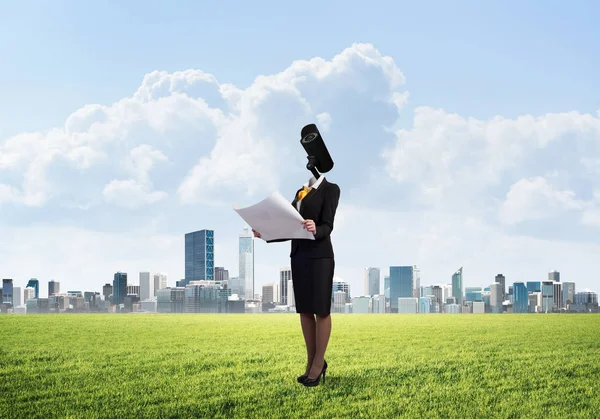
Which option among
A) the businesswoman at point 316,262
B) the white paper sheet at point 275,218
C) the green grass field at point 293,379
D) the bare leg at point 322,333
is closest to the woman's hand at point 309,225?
the white paper sheet at point 275,218

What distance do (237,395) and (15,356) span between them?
5.67 meters

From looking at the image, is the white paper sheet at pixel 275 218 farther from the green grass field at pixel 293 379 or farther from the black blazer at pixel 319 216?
the green grass field at pixel 293 379

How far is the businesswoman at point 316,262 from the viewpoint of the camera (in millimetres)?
6543

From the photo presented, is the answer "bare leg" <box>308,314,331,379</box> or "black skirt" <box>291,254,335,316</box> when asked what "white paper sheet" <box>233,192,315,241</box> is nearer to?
"black skirt" <box>291,254,335,316</box>

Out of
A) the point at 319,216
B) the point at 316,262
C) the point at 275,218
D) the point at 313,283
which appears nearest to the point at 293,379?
the point at 313,283

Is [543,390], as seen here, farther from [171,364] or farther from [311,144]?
[171,364]

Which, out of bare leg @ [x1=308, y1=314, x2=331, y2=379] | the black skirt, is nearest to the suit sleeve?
the black skirt

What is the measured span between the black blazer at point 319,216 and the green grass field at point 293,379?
1.51 m

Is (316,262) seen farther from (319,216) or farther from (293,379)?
(293,379)

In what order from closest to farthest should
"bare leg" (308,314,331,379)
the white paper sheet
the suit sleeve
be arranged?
1. the white paper sheet
2. the suit sleeve
3. "bare leg" (308,314,331,379)

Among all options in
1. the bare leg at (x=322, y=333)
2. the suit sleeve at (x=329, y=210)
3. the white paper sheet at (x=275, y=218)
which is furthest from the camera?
the bare leg at (x=322, y=333)

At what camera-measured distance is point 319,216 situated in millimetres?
6633

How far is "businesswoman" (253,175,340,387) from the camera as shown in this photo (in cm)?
654

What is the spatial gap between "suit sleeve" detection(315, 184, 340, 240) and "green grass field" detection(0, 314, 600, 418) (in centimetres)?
174
